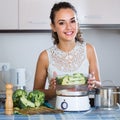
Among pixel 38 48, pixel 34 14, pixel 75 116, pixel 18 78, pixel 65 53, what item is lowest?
pixel 75 116

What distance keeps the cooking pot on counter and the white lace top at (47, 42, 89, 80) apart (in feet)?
1.31

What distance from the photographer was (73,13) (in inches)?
74.3

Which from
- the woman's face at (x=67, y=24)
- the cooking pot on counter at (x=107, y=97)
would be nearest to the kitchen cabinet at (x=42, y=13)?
the woman's face at (x=67, y=24)

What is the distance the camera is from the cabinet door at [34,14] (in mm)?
2713

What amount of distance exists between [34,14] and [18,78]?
0.55 meters

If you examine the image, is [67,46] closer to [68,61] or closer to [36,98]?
[68,61]

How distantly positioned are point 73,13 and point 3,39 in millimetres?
1260

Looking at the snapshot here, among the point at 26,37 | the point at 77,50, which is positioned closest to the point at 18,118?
the point at 77,50

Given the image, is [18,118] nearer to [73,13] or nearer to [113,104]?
[113,104]

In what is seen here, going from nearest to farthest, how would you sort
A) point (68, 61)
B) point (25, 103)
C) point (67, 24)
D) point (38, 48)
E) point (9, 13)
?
point (25, 103)
point (67, 24)
point (68, 61)
point (9, 13)
point (38, 48)

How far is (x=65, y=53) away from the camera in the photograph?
1986 millimetres

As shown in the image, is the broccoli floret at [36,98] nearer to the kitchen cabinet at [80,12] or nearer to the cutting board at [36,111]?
the cutting board at [36,111]

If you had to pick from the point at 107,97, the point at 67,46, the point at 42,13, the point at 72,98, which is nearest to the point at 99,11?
the point at 42,13

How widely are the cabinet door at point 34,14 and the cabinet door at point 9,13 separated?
0.04 metres
